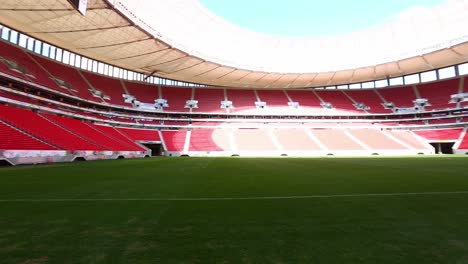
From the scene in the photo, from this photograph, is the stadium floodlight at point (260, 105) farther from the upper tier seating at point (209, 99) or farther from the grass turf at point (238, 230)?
the grass turf at point (238, 230)

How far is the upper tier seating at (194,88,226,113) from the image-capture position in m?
46.8

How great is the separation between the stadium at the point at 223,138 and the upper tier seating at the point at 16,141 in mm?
169

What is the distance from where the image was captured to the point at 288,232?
9.95 ft

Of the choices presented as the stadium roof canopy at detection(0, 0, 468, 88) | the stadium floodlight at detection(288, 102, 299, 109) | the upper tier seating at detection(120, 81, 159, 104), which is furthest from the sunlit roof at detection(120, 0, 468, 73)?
the upper tier seating at detection(120, 81, 159, 104)

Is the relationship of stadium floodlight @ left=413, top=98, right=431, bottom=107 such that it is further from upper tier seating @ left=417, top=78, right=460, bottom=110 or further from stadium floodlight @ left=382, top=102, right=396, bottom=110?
stadium floodlight @ left=382, top=102, right=396, bottom=110

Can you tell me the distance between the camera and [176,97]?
155 feet

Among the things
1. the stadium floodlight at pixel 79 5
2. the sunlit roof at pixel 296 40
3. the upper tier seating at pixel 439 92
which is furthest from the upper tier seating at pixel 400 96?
the stadium floodlight at pixel 79 5

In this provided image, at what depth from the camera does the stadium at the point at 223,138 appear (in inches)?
112

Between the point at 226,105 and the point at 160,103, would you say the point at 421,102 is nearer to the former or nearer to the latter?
the point at 226,105

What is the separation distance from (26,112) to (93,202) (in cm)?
2597

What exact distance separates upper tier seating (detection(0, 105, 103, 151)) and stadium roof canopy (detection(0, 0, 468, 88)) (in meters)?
9.37

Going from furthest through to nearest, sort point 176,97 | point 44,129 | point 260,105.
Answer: point 260,105
point 176,97
point 44,129

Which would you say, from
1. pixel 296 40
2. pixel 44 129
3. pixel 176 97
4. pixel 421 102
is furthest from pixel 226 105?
pixel 421 102

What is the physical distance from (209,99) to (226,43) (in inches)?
560
